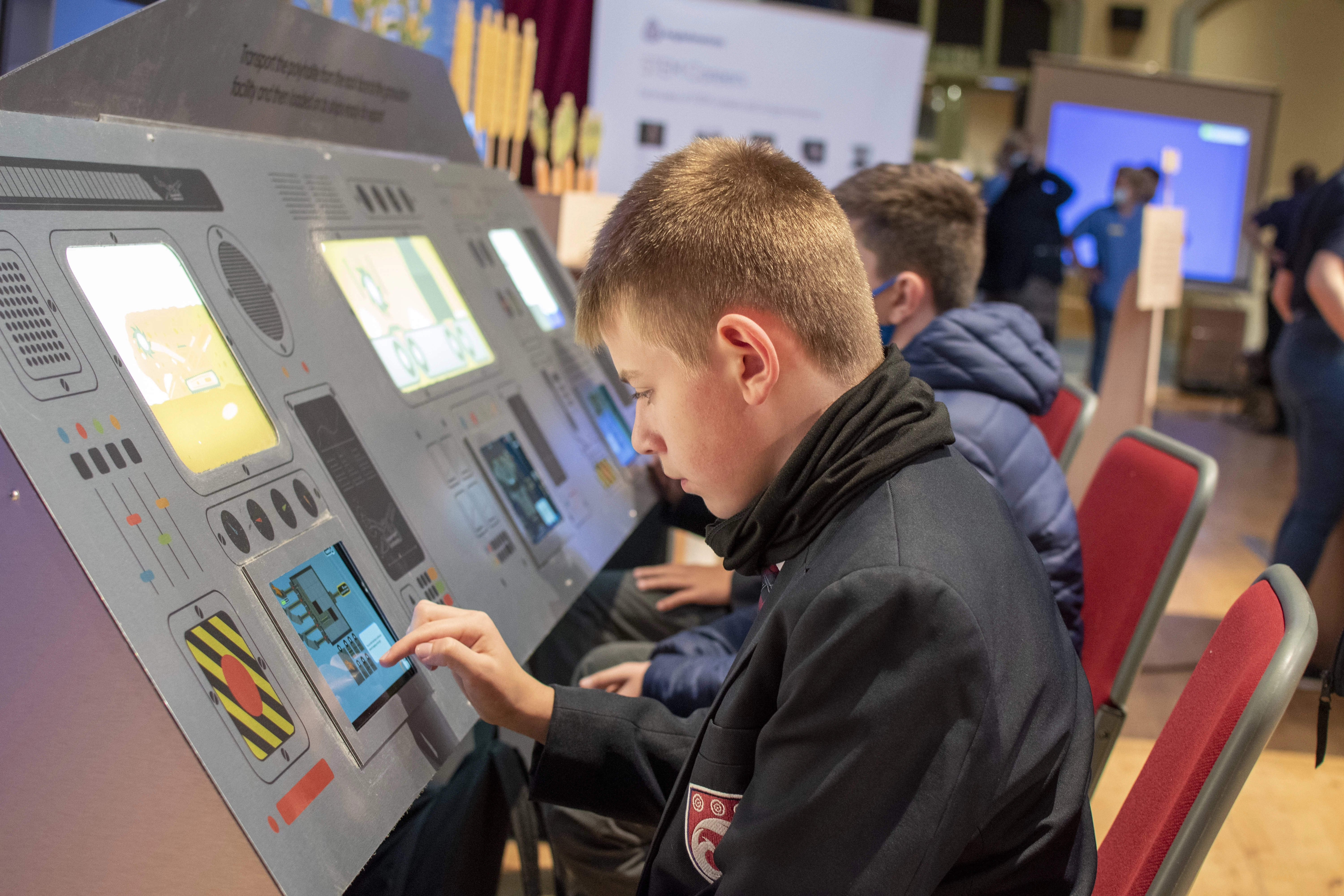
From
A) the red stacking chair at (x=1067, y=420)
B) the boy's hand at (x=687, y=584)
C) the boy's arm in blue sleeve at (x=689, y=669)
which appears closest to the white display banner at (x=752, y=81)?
the red stacking chair at (x=1067, y=420)

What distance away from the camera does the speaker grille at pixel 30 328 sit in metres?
0.80

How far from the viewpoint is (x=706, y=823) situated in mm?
875

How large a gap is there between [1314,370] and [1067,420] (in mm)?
1122

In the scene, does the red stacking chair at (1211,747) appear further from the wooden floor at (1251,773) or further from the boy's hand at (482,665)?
the boy's hand at (482,665)

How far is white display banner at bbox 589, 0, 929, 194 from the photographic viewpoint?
15.9 ft

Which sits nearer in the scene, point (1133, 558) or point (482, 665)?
point (482, 665)

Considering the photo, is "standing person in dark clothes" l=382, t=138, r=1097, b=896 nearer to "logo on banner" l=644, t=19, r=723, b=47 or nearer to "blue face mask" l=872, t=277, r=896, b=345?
"blue face mask" l=872, t=277, r=896, b=345

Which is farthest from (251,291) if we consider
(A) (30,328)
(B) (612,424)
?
(B) (612,424)

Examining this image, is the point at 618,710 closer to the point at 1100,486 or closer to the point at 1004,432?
the point at 1004,432

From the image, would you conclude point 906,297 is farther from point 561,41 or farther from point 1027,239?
point 1027,239

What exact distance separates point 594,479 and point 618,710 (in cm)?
72

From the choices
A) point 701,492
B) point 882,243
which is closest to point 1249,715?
point 701,492

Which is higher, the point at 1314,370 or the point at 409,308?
the point at 409,308

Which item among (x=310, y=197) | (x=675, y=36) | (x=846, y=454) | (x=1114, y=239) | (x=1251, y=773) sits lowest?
(x=1251, y=773)
